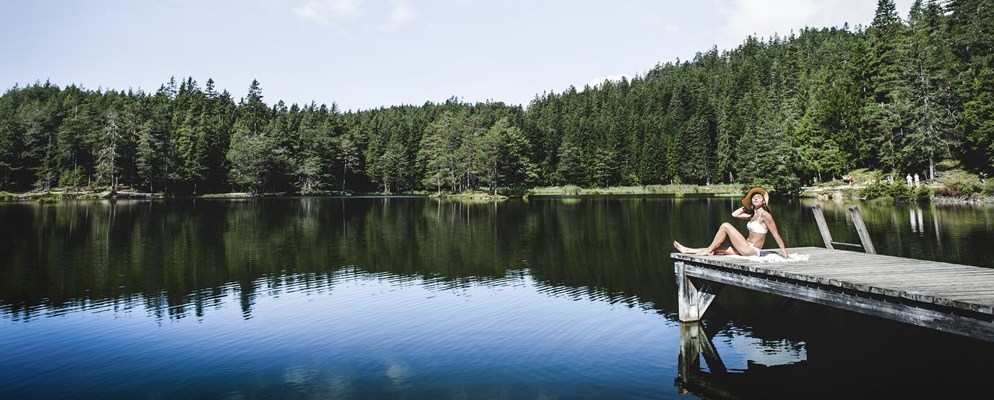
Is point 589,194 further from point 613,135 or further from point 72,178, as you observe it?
point 72,178

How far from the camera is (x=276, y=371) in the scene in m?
10.9

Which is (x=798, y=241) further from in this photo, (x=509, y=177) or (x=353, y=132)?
(x=353, y=132)

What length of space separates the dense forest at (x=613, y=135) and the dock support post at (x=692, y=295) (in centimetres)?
5991

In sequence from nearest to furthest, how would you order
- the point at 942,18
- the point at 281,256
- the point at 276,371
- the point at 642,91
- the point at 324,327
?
the point at 276,371 < the point at 324,327 < the point at 281,256 < the point at 942,18 < the point at 642,91

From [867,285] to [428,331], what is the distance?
9302mm

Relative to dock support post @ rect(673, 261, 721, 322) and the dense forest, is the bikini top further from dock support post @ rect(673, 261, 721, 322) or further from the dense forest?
the dense forest

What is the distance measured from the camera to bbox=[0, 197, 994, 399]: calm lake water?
10.1m

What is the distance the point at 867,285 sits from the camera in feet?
30.1

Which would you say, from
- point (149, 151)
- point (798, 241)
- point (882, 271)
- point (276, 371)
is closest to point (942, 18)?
point (798, 241)

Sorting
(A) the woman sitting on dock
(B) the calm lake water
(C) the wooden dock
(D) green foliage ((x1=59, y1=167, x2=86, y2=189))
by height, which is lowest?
(B) the calm lake water

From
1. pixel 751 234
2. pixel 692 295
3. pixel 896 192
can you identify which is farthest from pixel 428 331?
pixel 896 192

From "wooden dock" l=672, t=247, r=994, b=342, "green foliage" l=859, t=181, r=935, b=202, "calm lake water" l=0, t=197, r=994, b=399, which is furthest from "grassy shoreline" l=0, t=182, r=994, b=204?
"wooden dock" l=672, t=247, r=994, b=342

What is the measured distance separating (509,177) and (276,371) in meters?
103

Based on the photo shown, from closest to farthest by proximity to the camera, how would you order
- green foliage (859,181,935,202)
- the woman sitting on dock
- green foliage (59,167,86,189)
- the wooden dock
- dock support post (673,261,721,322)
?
1. the wooden dock
2. the woman sitting on dock
3. dock support post (673,261,721,322)
4. green foliage (859,181,935,202)
5. green foliage (59,167,86,189)
